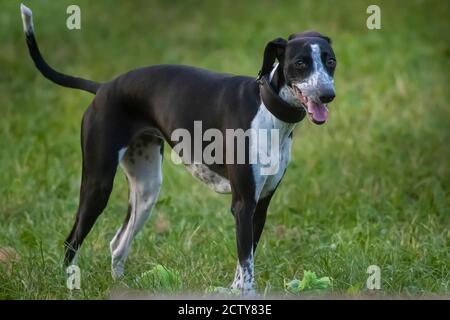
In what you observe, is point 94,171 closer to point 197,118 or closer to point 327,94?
point 197,118

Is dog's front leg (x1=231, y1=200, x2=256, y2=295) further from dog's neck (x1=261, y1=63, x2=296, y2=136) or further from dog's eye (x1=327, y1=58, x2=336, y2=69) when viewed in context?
dog's eye (x1=327, y1=58, x2=336, y2=69)

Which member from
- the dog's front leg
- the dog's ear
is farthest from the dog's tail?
the dog's front leg

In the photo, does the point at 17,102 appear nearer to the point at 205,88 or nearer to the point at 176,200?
the point at 176,200

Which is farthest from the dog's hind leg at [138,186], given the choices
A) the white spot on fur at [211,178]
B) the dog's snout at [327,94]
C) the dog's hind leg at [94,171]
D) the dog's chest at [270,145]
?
the dog's snout at [327,94]

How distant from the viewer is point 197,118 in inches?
214

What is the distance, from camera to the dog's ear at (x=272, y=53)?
5023 mm

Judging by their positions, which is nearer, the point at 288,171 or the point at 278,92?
the point at 278,92

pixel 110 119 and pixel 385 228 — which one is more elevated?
pixel 110 119

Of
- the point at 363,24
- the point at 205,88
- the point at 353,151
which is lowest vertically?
the point at 353,151

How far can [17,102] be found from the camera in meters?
9.92

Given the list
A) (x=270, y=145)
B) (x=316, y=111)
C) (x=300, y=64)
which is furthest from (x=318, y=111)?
(x=270, y=145)

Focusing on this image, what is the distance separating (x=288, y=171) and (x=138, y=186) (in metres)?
2.48
